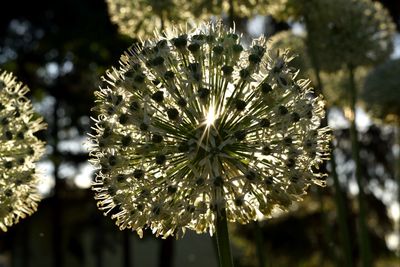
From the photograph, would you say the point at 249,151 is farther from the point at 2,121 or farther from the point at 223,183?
the point at 2,121

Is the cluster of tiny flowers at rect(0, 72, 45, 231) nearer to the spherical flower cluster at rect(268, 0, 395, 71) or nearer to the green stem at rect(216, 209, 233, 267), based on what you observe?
the green stem at rect(216, 209, 233, 267)

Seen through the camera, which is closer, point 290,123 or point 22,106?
point 290,123

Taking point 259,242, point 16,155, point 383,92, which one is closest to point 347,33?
point 383,92

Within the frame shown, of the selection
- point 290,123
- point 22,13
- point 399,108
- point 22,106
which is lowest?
point 290,123

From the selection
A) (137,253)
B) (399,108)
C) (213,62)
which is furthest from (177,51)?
(137,253)

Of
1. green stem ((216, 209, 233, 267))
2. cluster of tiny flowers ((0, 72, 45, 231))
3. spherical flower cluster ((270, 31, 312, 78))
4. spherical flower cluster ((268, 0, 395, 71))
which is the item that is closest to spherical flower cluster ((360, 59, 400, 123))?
spherical flower cluster ((270, 31, 312, 78))
